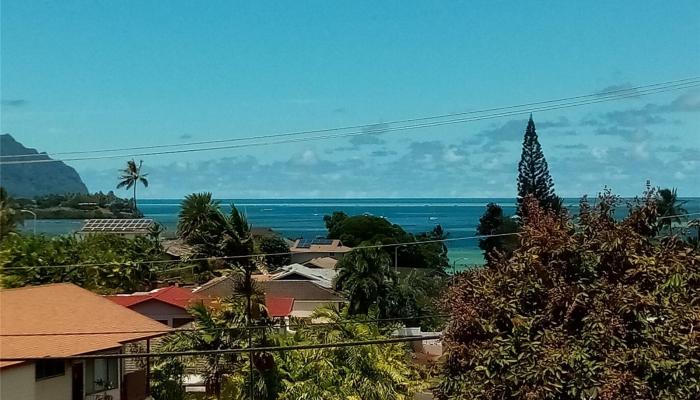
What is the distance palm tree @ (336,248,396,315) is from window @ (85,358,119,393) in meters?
16.7

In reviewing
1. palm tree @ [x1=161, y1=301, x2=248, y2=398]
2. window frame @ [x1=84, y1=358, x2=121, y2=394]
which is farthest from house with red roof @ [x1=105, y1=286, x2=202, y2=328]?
window frame @ [x1=84, y1=358, x2=121, y2=394]

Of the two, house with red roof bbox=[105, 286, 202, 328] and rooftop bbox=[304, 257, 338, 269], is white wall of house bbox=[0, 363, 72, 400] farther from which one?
rooftop bbox=[304, 257, 338, 269]

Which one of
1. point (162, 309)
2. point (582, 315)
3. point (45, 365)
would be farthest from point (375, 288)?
point (582, 315)

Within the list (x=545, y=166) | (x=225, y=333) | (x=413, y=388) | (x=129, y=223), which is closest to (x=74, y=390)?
(x=225, y=333)

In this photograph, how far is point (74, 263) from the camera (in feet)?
121

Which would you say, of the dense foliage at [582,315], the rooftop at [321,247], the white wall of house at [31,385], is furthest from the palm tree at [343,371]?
the rooftop at [321,247]

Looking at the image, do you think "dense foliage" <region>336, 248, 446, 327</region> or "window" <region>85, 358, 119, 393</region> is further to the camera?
"dense foliage" <region>336, 248, 446, 327</region>

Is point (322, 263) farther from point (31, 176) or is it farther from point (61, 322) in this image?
point (61, 322)

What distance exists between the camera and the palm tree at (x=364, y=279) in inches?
1382

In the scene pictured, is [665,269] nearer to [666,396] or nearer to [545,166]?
[666,396]

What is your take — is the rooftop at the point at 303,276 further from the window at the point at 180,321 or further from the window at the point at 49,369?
the window at the point at 49,369

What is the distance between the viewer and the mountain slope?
27562mm

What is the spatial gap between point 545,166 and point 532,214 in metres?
40.4

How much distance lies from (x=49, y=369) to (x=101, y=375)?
2.14 m
